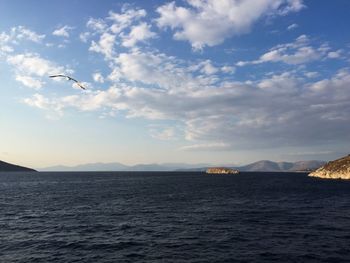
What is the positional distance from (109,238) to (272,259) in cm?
2310

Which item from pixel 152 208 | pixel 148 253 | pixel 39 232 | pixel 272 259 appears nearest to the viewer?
pixel 272 259

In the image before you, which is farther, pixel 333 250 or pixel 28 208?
pixel 28 208

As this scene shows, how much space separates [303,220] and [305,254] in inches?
987

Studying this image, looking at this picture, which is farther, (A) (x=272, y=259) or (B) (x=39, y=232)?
A: (B) (x=39, y=232)

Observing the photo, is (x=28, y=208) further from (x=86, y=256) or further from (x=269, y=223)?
(x=269, y=223)

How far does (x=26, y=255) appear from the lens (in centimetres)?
4234

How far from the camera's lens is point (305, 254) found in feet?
139

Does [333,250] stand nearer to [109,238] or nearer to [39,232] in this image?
[109,238]

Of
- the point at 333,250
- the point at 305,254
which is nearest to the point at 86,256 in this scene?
the point at 305,254

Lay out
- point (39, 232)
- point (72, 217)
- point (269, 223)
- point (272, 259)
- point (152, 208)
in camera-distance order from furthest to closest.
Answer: point (152, 208) < point (72, 217) < point (269, 223) < point (39, 232) < point (272, 259)

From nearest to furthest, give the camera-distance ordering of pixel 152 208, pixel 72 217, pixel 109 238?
pixel 109 238
pixel 72 217
pixel 152 208

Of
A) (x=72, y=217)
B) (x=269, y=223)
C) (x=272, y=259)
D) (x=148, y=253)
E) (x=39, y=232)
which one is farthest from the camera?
(x=72, y=217)

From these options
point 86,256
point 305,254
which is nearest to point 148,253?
point 86,256

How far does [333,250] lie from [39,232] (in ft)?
140
